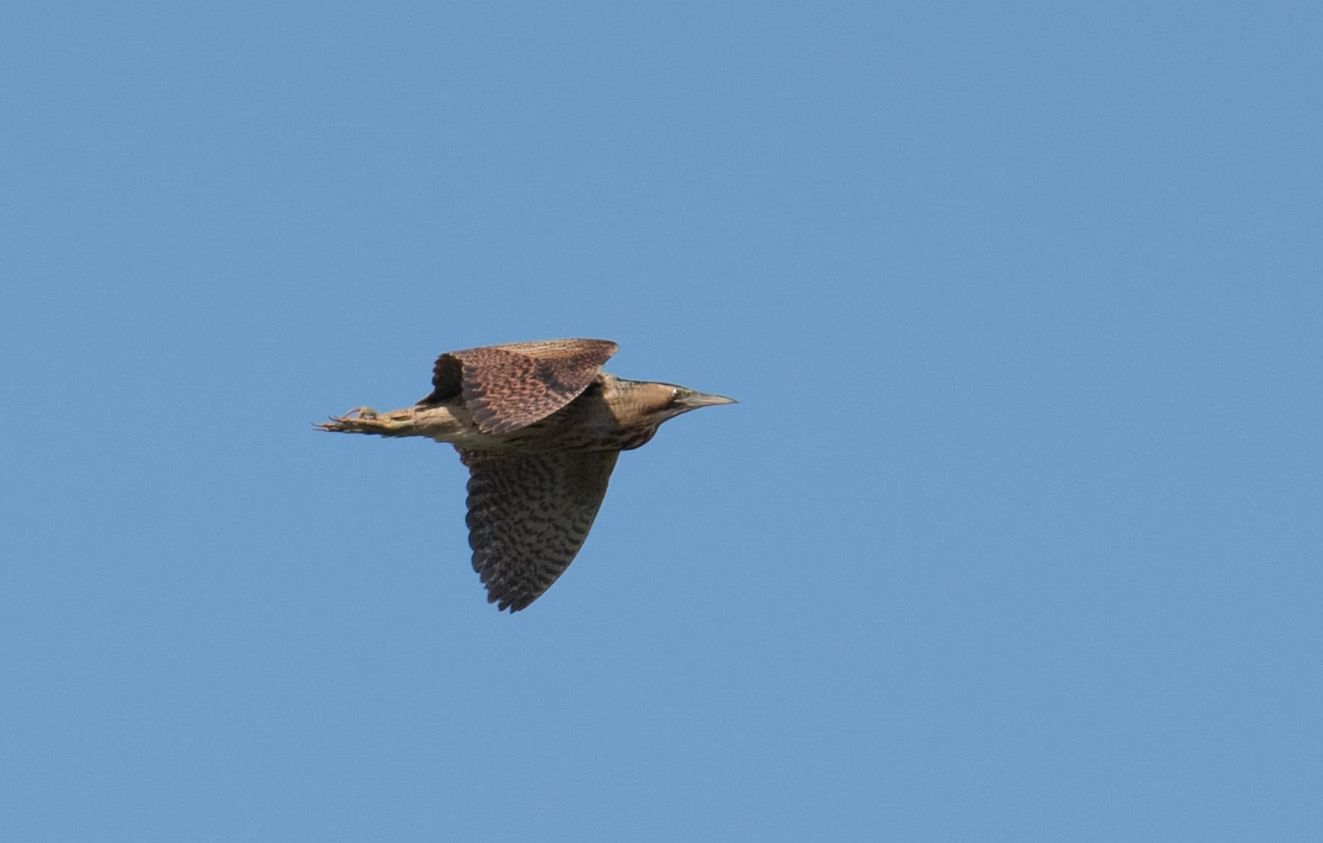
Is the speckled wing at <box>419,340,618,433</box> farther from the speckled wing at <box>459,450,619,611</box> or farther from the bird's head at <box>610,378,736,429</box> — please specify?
the speckled wing at <box>459,450,619,611</box>

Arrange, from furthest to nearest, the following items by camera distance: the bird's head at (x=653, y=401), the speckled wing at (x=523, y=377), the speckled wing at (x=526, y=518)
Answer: the speckled wing at (x=526, y=518) < the bird's head at (x=653, y=401) < the speckled wing at (x=523, y=377)

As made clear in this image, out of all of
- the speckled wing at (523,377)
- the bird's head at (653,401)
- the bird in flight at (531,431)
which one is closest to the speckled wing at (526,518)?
the bird in flight at (531,431)

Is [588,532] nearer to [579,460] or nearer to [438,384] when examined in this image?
[579,460]

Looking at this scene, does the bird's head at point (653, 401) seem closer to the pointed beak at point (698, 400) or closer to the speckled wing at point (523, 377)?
the pointed beak at point (698, 400)

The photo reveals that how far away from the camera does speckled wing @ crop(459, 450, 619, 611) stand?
1908 cm

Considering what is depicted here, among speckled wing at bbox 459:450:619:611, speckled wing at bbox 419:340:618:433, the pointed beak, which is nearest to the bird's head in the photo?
the pointed beak

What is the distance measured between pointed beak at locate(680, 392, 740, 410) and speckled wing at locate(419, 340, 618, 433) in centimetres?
114

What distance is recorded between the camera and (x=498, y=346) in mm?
17344

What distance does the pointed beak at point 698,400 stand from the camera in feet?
58.8

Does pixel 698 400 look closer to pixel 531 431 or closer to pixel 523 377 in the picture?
pixel 531 431

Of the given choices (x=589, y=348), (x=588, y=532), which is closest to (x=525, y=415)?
(x=589, y=348)

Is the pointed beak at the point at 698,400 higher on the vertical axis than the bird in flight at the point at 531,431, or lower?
higher

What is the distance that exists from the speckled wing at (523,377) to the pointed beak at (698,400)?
114 cm

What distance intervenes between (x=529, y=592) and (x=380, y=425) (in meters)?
2.23
